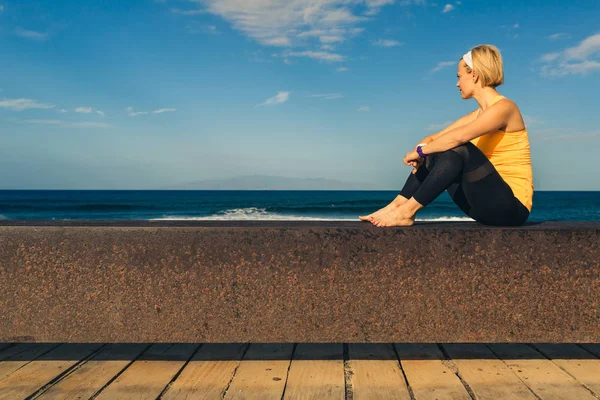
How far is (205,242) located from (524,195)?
159cm

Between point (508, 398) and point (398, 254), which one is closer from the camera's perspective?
point (508, 398)

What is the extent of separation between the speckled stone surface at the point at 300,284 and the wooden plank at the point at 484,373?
0.14 m

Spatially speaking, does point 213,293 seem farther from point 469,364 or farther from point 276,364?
point 469,364

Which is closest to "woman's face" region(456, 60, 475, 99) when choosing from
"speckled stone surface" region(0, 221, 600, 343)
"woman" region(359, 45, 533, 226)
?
"woman" region(359, 45, 533, 226)

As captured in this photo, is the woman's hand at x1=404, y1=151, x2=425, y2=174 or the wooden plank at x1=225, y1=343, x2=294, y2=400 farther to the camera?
the woman's hand at x1=404, y1=151, x2=425, y2=174

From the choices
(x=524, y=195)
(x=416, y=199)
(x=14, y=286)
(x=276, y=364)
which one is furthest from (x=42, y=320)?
(x=524, y=195)

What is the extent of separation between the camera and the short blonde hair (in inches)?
89.6

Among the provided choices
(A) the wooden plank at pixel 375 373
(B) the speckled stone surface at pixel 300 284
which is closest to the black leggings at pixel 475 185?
(B) the speckled stone surface at pixel 300 284

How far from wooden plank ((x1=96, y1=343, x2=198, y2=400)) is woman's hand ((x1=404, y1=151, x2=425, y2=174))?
151cm

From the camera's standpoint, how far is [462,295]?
6.99ft

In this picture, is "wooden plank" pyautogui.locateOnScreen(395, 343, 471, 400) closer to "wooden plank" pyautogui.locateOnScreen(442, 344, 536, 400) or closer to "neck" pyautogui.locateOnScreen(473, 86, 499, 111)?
"wooden plank" pyautogui.locateOnScreen(442, 344, 536, 400)

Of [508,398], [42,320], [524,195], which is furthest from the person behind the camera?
[524,195]

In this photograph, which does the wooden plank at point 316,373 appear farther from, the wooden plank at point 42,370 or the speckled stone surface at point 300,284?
the wooden plank at point 42,370

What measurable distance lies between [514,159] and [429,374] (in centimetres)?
115
